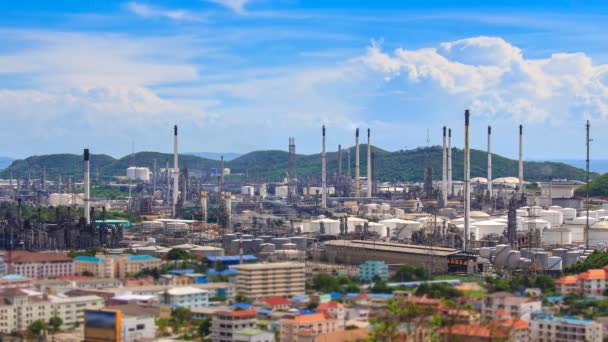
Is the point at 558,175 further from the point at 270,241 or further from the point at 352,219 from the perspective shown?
the point at 270,241

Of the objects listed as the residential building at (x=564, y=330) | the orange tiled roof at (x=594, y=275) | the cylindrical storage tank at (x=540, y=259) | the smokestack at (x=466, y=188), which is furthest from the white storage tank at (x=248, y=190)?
the residential building at (x=564, y=330)

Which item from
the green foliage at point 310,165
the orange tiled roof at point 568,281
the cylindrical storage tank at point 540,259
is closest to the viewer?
the orange tiled roof at point 568,281

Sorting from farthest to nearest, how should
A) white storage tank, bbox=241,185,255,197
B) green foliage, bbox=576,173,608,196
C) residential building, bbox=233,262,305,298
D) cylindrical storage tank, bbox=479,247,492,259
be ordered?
1. white storage tank, bbox=241,185,255,197
2. green foliage, bbox=576,173,608,196
3. cylindrical storage tank, bbox=479,247,492,259
4. residential building, bbox=233,262,305,298

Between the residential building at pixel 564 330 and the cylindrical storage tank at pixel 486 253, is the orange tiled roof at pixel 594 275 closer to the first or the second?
the residential building at pixel 564 330

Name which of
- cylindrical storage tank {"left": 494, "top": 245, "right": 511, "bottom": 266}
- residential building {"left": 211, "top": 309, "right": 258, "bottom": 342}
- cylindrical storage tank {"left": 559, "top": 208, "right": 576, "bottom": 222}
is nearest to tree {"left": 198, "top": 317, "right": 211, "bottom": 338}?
residential building {"left": 211, "top": 309, "right": 258, "bottom": 342}

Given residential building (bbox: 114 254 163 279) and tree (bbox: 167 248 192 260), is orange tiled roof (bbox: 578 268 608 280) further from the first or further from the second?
tree (bbox: 167 248 192 260)
